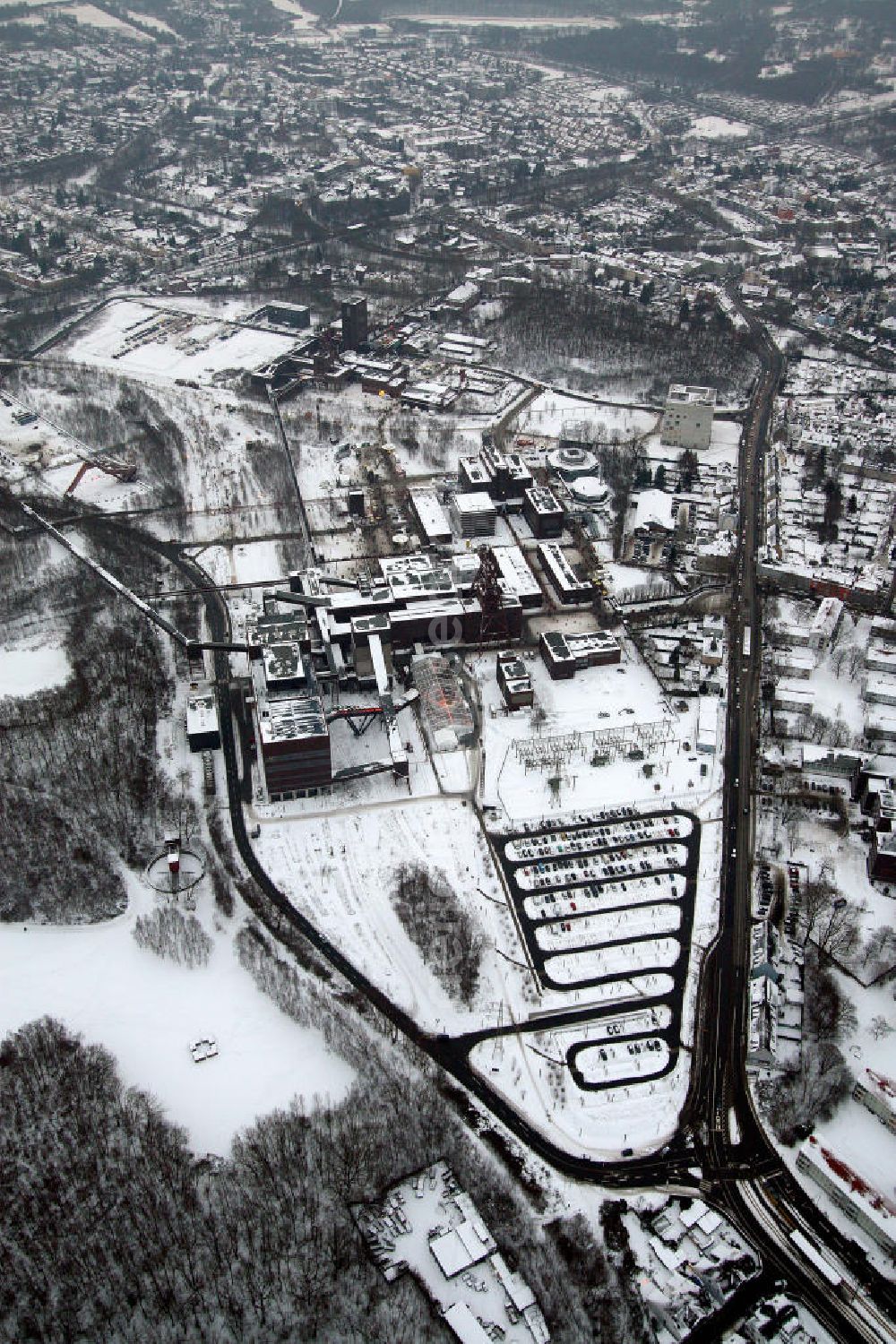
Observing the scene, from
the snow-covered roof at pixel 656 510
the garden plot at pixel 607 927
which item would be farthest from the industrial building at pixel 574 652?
the garden plot at pixel 607 927

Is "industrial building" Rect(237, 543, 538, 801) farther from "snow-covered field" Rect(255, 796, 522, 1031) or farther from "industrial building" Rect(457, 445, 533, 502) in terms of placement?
"industrial building" Rect(457, 445, 533, 502)

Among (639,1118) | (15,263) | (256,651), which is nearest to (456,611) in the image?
(256,651)

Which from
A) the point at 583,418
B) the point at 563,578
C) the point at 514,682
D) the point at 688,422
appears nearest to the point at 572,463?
the point at 583,418

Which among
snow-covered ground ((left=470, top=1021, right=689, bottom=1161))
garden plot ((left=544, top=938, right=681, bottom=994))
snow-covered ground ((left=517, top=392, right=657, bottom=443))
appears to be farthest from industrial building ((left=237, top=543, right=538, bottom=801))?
snow-covered ground ((left=517, top=392, right=657, bottom=443))

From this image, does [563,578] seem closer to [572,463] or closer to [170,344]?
[572,463]

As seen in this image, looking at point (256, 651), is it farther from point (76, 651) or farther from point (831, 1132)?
point (831, 1132)

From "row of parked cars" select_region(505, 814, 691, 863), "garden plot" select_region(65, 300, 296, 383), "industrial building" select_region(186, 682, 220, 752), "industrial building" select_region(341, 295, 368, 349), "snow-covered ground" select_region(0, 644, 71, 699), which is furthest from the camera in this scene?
"industrial building" select_region(341, 295, 368, 349)
